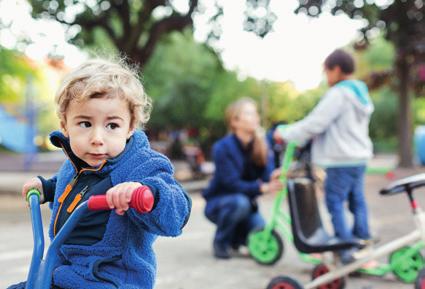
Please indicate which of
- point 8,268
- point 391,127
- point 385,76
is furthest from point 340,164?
point 391,127

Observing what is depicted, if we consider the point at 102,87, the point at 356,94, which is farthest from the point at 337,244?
the point at 102,87

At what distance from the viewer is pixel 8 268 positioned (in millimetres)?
5234

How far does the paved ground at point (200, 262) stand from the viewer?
186 inches

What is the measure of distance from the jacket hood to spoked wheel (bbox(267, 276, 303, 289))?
1945 millimetres

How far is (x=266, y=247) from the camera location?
17.8 ft

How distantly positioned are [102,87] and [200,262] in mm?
3737

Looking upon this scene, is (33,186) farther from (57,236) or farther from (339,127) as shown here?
(339,127)

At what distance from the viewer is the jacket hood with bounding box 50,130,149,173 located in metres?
2.13

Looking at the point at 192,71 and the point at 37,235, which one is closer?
the point at 37,235

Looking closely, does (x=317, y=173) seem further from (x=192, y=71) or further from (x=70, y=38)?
(x=192, y=71)

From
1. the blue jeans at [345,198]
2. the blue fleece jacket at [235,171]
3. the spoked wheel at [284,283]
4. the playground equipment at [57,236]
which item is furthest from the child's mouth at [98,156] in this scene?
the blue fleece jacket at [235,171]

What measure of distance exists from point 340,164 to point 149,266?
3.11m

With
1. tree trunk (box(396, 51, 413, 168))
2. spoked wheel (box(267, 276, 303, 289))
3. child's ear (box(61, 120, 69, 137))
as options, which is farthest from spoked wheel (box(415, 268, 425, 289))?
tree trunk (box(396, 51, 413, 168))

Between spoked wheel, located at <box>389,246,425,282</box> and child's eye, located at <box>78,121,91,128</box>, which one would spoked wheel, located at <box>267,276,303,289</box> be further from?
child's eye, located at <box>78,121,91,128</box>
